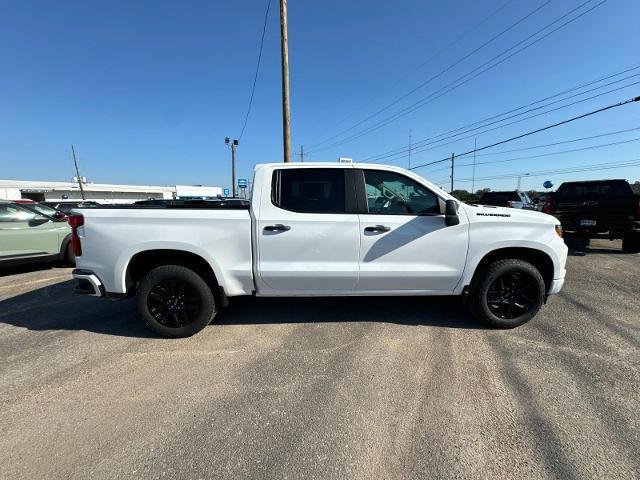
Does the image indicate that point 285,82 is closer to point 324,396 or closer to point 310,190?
point 310,190

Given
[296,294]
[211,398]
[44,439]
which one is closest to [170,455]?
[211,398]

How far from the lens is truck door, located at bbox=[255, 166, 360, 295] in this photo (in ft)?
11.5

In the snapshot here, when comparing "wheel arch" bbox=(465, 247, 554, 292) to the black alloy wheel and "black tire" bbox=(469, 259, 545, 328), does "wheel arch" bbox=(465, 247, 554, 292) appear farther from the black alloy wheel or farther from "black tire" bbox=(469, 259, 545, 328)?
the black alloy wheel

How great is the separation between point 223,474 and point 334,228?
228 cm

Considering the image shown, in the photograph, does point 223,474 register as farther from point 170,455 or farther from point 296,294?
point 296,294

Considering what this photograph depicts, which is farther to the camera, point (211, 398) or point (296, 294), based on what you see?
point (296, 294)

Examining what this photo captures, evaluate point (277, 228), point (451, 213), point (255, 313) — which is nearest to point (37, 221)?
point (255, 313)

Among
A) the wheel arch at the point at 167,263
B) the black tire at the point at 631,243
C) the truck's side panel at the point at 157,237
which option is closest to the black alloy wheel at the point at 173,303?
the wheel arch at the point at 167,263

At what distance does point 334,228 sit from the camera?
3516 mm

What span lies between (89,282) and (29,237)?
15.5 feet

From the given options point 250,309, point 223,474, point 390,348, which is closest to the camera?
point 223,474

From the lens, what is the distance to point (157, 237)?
11.2 ft

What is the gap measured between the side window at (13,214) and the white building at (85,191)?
113 feet

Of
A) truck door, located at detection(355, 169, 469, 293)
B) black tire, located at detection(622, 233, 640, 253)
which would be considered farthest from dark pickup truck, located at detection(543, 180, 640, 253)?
truck door, located at detection(355, 169, 469, 293)
